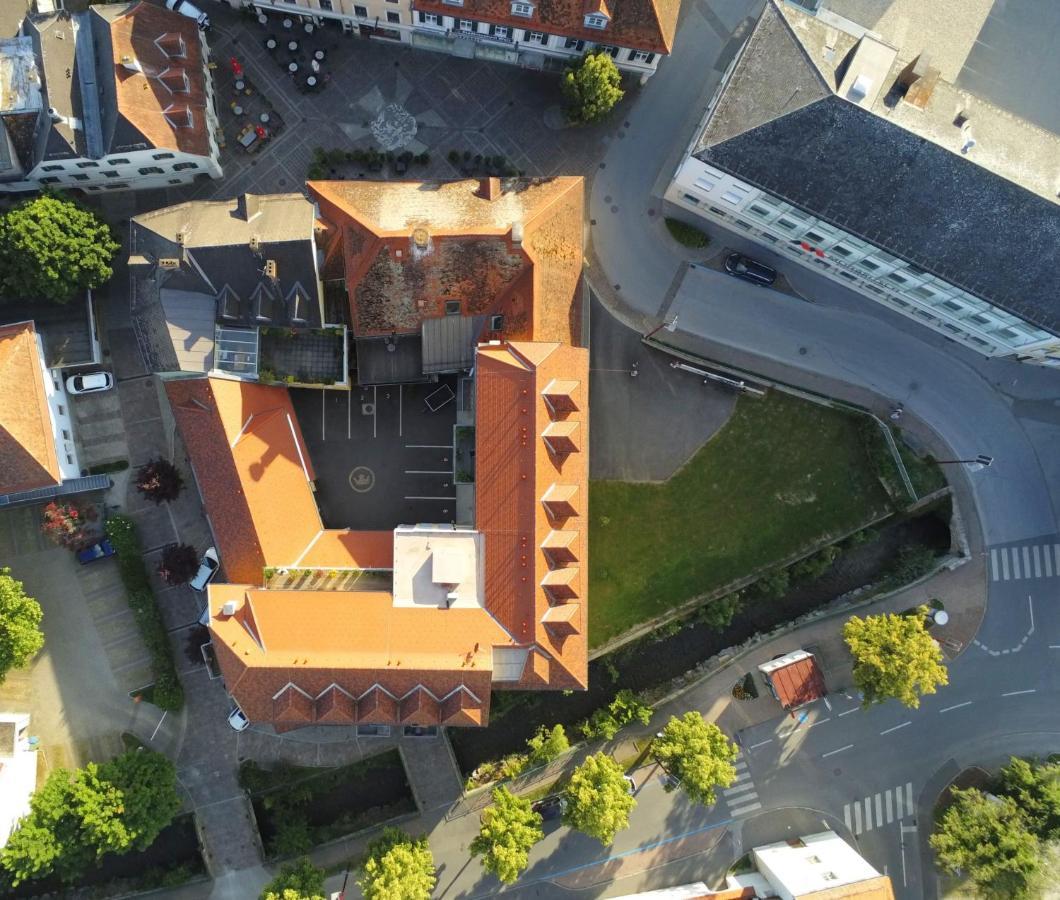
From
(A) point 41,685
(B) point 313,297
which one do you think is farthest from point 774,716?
(A) point 41,685

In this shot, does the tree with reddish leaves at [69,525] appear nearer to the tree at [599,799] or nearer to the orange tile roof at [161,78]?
the orange tile roof at [161,78]

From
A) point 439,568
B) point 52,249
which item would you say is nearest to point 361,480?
point 439,568

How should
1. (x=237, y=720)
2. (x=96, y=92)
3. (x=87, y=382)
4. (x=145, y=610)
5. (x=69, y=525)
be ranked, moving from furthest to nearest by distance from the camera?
(x=237, y=720) < (x=87, y=382) < (x=145, y=610) < (x=69, y=525) < (x=96, y=92)

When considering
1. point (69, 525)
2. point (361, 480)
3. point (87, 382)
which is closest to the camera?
point (69, 525)

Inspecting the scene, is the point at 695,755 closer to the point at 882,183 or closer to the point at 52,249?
the point at 882,183

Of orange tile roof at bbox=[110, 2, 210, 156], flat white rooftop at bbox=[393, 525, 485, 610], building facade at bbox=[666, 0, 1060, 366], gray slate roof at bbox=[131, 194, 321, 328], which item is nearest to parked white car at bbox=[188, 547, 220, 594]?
flat white rooftop at bbox=[393, 525, 485, 610]

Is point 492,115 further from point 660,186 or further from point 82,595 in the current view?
point 82,595
